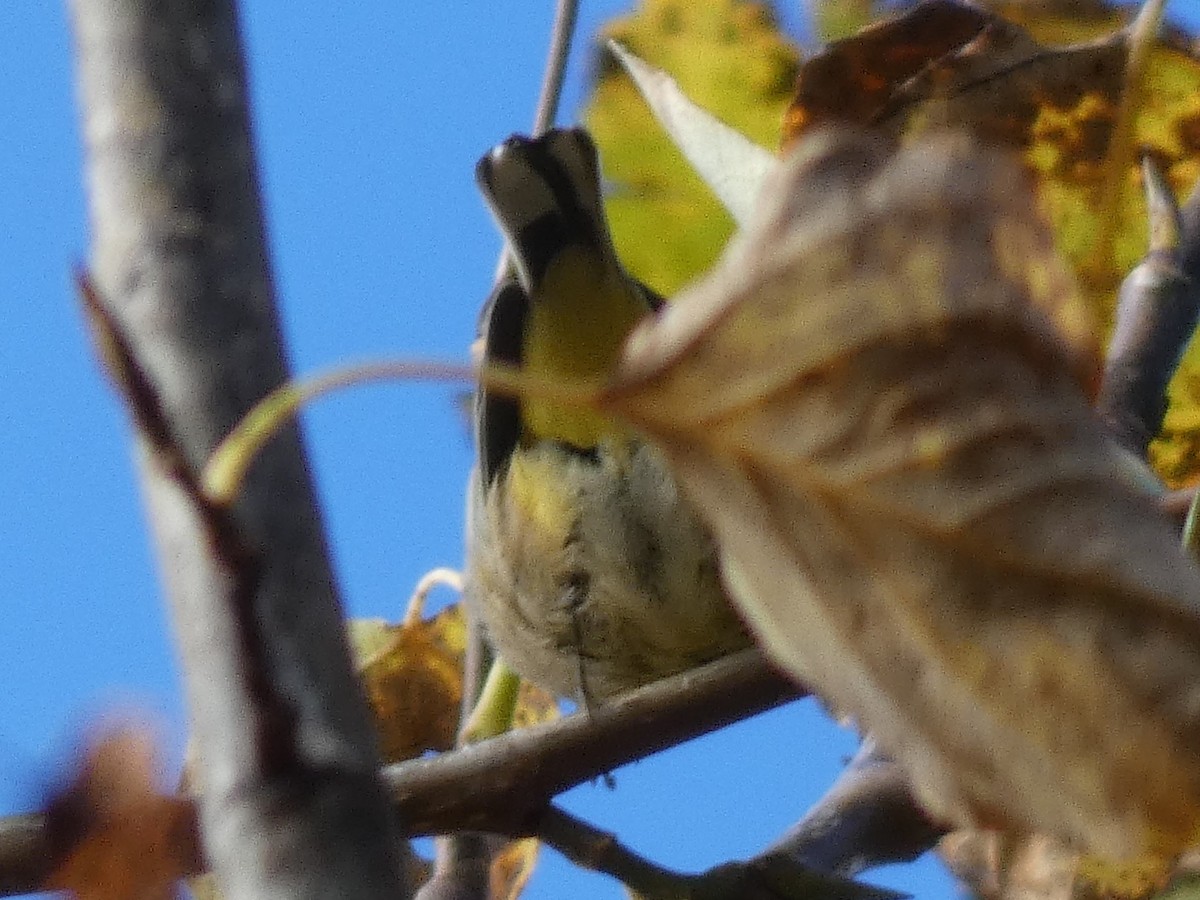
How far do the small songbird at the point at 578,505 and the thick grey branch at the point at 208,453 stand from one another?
45.5 inches

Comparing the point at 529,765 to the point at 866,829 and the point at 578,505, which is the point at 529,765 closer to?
the point at 866,829

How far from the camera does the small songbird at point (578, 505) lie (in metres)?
1.96

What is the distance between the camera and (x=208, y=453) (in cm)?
66

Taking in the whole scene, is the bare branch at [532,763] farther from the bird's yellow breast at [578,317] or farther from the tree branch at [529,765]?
the bird's yellow breast at [578,317]

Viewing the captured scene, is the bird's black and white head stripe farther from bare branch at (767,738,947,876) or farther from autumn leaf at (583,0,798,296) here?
bare branch at (767,738,947,876)

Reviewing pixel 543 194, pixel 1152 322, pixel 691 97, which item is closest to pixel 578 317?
pixel 543 194

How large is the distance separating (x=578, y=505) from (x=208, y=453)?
53.0 inches

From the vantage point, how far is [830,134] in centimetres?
48

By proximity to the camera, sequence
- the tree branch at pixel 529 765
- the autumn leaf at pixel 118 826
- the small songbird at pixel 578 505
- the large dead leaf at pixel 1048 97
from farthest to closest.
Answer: the small songbird at pixel 578 505 < the large dead leaf at pixel 1048 97 < the tree branch at pixel 529 765 < the autumn leaf at pixel 118 826

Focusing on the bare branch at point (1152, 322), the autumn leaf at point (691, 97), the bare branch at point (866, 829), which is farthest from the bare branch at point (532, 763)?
the autumn leaf at point (691, 97)

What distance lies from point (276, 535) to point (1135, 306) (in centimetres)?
99

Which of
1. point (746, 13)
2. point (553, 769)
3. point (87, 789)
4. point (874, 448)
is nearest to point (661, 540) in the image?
point (746, 13)

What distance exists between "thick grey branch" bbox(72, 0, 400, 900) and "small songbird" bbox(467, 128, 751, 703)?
1.15m

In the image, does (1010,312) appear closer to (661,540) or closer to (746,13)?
(746,13)
